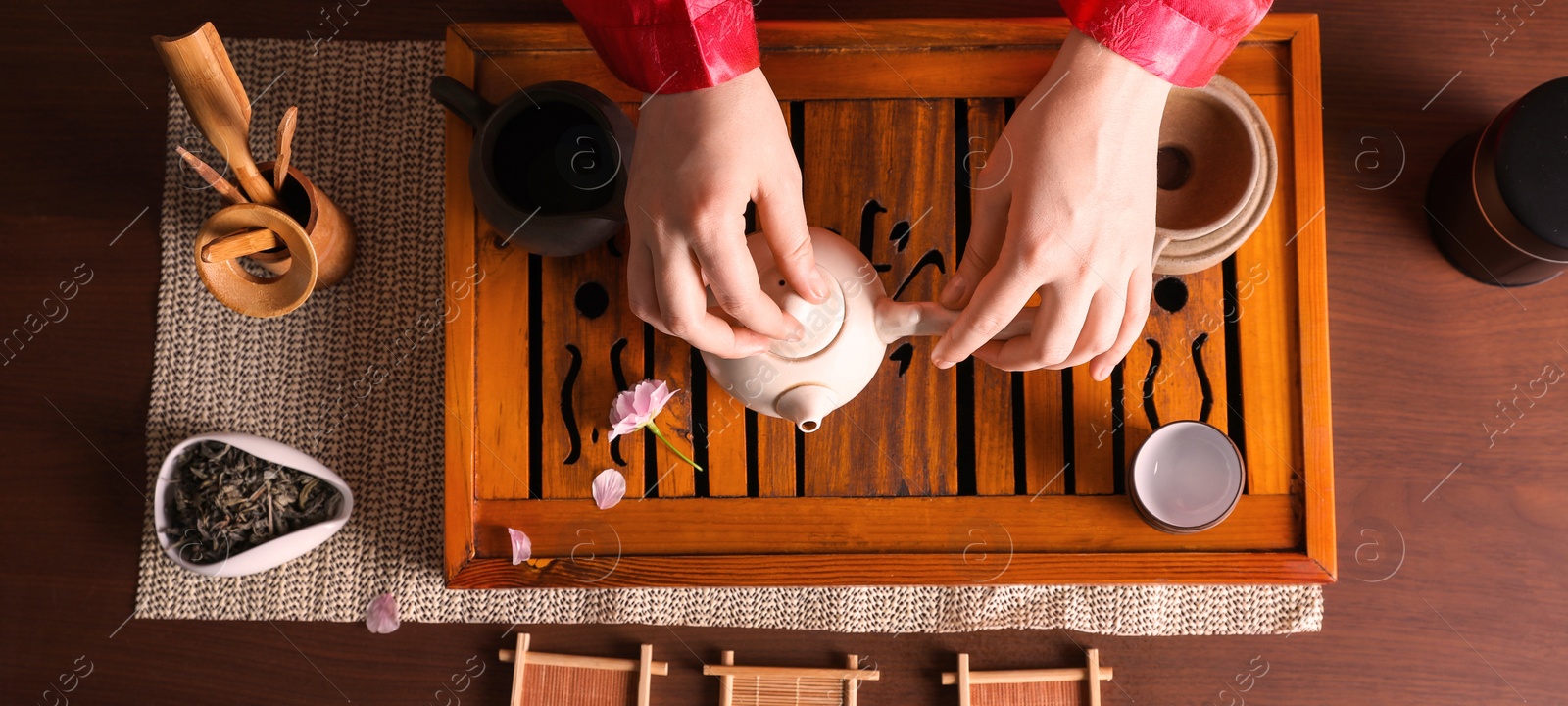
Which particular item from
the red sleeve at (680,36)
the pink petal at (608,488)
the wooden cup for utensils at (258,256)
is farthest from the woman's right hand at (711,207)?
the wooden cup for utensils at (258,256)

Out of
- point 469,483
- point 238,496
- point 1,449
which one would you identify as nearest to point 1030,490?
point 469,483

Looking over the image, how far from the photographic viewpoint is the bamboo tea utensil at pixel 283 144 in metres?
0.71

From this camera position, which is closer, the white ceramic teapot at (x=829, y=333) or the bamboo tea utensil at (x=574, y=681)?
the white ceramic teapot at (x=829, y=333)

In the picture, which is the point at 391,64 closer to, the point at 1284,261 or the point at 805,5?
the point at 805,5

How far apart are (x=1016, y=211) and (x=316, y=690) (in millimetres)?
926

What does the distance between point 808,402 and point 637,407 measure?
0.63ft

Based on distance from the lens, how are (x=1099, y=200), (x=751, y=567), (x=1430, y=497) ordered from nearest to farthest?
1. (x=1099, y=200)
2. (x=751, y=567)
3. (x=1430, y=497)

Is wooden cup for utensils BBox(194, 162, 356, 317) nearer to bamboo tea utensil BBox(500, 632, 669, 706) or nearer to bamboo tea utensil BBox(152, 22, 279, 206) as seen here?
bamboo tea utensil BBox(152, 22, 279, 206)

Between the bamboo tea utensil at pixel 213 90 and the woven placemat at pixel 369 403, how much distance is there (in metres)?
0.21

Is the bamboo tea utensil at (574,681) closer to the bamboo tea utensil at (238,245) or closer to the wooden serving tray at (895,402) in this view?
the wooden serving tray at (895,402)

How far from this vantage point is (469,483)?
2.66 ft

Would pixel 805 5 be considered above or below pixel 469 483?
above

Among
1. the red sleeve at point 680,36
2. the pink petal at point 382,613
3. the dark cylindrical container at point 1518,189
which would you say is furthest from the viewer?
the pink petal at point 382,613

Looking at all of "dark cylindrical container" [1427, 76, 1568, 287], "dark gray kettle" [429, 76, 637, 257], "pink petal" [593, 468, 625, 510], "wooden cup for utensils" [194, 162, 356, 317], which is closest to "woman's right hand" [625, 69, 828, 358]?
"dark gray kettle" [429, 76, 637, 257]
